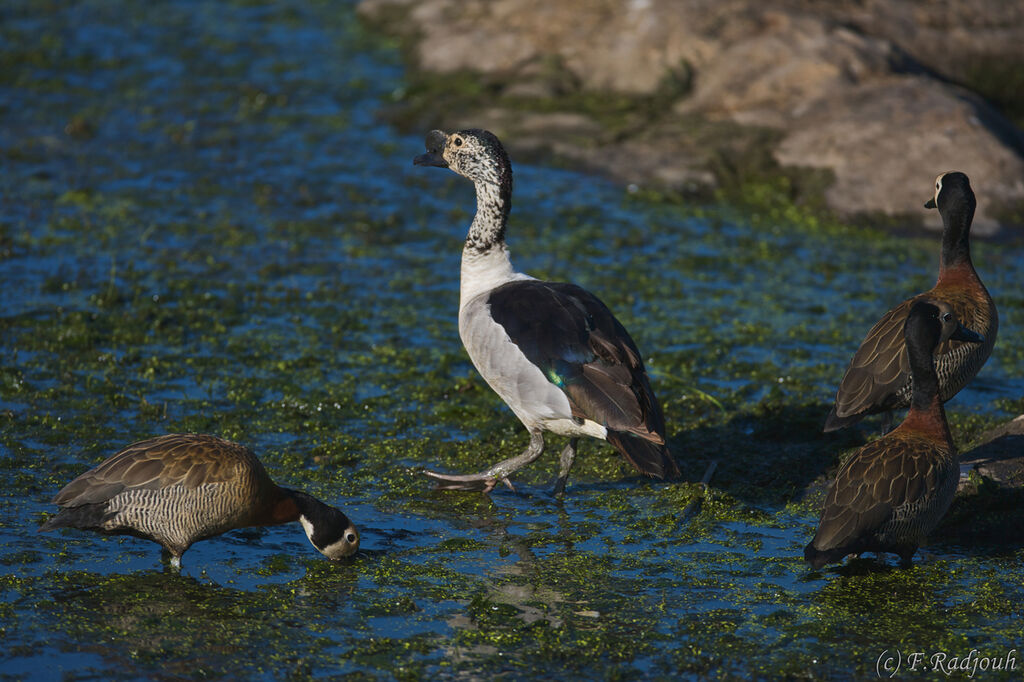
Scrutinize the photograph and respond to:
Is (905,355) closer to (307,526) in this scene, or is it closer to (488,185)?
(488,185)

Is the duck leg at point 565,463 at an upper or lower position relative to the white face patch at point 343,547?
lower

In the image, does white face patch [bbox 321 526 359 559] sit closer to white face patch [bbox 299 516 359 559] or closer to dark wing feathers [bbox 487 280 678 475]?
white face patch [bbox 299 516 359 559]

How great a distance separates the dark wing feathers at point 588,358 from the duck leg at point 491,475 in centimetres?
62

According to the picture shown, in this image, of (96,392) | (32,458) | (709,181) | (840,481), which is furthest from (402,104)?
(840,481)

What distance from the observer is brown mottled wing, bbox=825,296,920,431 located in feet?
25.3

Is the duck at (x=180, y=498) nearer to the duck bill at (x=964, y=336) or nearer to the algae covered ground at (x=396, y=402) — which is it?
the algae covered ground at (x=396, y=402)

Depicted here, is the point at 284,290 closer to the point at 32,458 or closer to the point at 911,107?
the point at 32,458

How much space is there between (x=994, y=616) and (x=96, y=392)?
245 inches

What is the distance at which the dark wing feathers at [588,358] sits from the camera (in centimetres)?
722

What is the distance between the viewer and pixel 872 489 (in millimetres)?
6516

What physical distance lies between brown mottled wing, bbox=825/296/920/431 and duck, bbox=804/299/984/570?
494 millimetres

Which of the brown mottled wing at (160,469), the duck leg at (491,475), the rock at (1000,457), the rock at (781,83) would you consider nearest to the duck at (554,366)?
the duck leg at (491,475)

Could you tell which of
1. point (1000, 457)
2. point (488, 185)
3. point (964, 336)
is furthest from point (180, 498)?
point (1000, 457)

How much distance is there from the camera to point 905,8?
52.3ft
